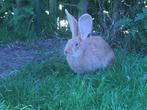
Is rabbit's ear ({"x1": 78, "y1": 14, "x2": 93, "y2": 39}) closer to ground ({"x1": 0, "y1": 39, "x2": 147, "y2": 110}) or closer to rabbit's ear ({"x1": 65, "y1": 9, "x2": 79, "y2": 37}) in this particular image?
rabbit's ear ({"x1": 65, "y1": 9, "x2": 79, "y2": 37})

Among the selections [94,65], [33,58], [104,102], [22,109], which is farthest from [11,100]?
[33,58]

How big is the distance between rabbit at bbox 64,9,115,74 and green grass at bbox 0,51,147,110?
10 centimetres

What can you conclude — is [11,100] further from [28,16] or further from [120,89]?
[28,16]

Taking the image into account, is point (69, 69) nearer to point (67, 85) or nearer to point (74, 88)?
point (67, 85)

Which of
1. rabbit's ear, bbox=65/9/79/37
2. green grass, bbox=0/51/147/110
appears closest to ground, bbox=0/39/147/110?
green grass, bbox=0/51/147/110

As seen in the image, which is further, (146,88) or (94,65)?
(94,65)

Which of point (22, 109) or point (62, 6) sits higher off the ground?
point (62, 6)

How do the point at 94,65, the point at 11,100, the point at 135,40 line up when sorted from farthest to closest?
the point at 135,40, the point at 94,65, the point at 11,100

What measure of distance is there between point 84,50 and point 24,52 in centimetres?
137

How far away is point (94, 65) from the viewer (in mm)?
5094

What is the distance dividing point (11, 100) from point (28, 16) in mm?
3037

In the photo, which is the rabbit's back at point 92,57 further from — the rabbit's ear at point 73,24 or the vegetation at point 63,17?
the vegetation at point 63,17

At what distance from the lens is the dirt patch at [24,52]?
5.55m

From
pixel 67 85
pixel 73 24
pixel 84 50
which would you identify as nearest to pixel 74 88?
pixel 67 85
